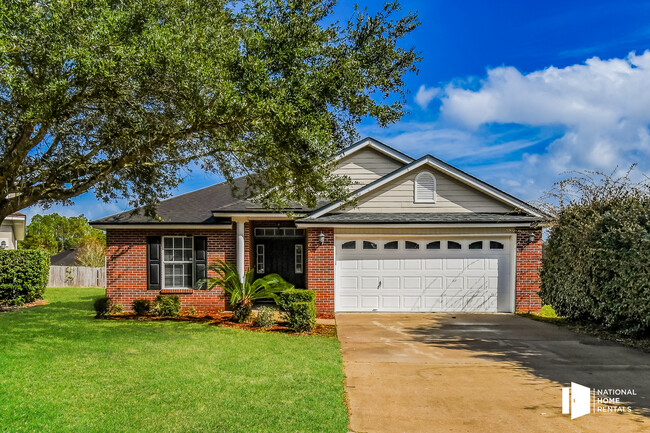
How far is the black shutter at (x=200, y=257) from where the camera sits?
13.6 metres

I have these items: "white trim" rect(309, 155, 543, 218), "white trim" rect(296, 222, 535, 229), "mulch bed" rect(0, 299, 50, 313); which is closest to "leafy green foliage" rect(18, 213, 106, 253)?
"mulch bed" rect(0, 299, 50, 313)

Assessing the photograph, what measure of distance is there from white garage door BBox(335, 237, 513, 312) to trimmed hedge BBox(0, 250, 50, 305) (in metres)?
11.5

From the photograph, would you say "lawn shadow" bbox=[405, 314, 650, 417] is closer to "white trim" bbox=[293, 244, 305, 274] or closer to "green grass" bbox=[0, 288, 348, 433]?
"green grass" bbox=[0, 288, 348, 433]

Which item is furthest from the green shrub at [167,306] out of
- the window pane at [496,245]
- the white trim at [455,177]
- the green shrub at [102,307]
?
the window pane at [496,245]

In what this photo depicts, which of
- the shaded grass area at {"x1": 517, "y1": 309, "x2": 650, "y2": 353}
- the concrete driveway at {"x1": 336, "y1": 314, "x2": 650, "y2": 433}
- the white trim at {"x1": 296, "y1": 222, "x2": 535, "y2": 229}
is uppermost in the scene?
the white trim at {"x1": 296, "y1": 222, "x2": 535, "y2": 229}

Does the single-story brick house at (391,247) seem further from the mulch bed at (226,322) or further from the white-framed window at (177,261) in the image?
the mulch bed at (226,322)

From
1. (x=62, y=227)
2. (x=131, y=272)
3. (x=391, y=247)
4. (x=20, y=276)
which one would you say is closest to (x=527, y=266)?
(x=391, y=247)

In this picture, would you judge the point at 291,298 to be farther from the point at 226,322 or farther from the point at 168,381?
the point at 168,381

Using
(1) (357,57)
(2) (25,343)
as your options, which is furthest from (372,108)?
(2) (25,343)

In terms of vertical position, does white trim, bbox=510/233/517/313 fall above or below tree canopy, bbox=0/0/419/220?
below

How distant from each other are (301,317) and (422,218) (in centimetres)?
508

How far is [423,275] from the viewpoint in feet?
44.1

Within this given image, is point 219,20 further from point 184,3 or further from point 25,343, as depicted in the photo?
point 25,343

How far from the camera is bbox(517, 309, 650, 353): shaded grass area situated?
9227 mm
